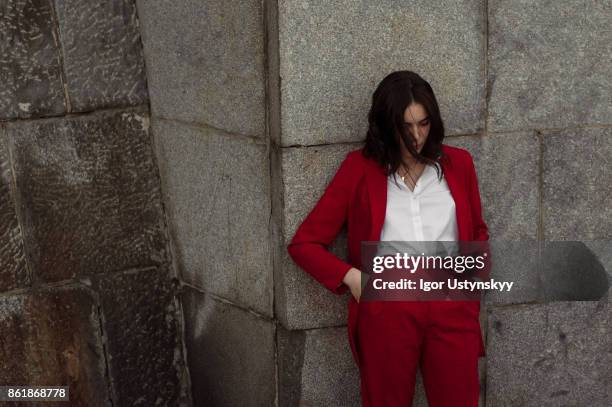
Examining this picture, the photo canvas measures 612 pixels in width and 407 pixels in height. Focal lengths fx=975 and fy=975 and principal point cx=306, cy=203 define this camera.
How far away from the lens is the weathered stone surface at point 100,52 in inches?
175

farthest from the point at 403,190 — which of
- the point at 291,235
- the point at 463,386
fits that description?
the point at 463,386

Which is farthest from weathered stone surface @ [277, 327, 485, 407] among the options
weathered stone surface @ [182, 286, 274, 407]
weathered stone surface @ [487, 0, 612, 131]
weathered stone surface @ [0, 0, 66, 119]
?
weathered stone surface @ [0, 0, 66, 119]

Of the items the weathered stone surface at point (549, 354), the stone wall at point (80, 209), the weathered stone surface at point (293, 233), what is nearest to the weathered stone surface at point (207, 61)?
the stone wall at point (80, 209)

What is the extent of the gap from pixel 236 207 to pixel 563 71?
1566 millimetres

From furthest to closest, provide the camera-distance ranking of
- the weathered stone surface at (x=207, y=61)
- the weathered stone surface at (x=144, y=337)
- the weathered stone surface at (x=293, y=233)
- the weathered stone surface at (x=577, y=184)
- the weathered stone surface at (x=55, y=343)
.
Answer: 1. the weathered stone surface at (x=144, y=337)
2. the weathered stone surface at (x=55, y=343)
3. the weathered stone surface at (x=577, y=184)
4. the weathered stone surface at (x=207, y=61)
5. the weathered stone surface at (x=293, y=233)

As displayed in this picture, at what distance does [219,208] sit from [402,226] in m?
1.05

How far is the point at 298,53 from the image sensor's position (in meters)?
3.88

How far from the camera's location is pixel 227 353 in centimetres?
476

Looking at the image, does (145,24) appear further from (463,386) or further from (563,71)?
(463,386)

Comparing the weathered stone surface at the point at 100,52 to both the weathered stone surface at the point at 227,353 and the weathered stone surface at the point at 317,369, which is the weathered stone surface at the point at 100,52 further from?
the weathered stone surface at the point at 317,369

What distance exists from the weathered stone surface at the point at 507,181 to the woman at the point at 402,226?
342mm

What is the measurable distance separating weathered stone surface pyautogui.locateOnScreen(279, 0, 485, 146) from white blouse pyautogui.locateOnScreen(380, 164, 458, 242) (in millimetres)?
361

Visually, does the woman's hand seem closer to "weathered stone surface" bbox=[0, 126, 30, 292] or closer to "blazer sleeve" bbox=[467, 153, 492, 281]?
"blazer sleeve" bbox=[467, 153, 492, 281]

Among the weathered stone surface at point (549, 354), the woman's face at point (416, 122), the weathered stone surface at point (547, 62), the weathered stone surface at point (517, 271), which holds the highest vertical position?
the weathered stone surface at point (547, 62)
